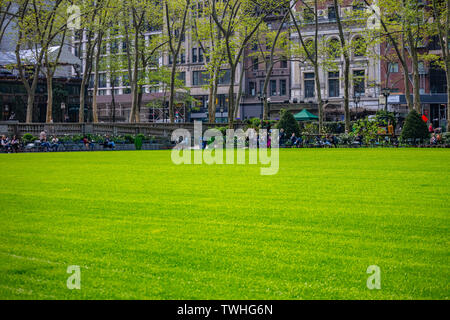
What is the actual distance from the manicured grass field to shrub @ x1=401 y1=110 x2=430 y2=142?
26.8 meters

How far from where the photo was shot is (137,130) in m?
52.2

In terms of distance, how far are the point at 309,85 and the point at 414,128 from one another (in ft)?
135

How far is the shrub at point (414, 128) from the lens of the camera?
132 feet

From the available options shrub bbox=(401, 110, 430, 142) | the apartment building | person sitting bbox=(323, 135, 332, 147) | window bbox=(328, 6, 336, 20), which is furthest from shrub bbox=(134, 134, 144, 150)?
window bbox=(328, 6, 336, 20)

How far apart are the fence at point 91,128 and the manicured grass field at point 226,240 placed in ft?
110

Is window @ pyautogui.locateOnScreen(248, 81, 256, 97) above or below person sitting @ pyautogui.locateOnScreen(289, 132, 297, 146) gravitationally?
above

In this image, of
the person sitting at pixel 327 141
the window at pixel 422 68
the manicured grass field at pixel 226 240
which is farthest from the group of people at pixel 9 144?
the window at pixel 422 68

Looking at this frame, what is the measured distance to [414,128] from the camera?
40.2 meters

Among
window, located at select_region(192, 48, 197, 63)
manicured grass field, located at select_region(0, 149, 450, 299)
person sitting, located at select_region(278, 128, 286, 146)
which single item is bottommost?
manicured grass field, located at select_region(0, 149, 450, 299)

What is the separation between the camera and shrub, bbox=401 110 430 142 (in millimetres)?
40125

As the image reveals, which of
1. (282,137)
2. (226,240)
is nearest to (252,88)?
(282,137)

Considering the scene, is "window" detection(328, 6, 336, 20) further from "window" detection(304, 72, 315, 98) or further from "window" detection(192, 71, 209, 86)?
"window" detection(192, 71, 209, 86)

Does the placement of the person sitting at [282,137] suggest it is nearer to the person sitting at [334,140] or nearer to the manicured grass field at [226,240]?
the person sitting at [334,140]
